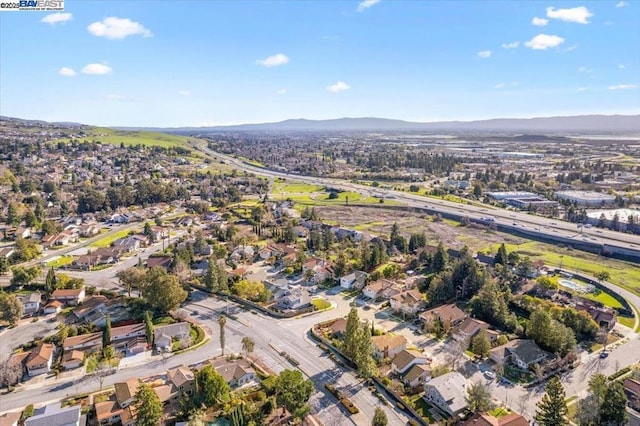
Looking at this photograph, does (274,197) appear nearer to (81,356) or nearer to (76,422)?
(81,356)

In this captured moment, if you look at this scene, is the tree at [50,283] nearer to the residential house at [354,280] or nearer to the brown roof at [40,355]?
the brown roof at [40,355]

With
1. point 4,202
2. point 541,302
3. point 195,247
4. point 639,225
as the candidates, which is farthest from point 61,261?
point 639,225

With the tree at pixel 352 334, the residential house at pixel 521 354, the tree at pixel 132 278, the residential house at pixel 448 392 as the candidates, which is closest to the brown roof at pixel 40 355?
the tree at pixel 132 278

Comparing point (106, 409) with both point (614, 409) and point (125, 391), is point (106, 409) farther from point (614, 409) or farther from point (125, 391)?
point (614, 409)

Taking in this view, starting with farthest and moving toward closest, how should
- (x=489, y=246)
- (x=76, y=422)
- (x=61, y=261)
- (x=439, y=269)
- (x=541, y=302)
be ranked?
(x=489, y=246)
(x=61, y=261)
(x=439, y=269)
(x=541, y=302)
(x=76, y=422)

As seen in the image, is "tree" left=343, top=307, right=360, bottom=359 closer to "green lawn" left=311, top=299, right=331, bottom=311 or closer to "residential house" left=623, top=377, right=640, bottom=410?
"green lawn" left=311, top=299, right=331, bottom=311
